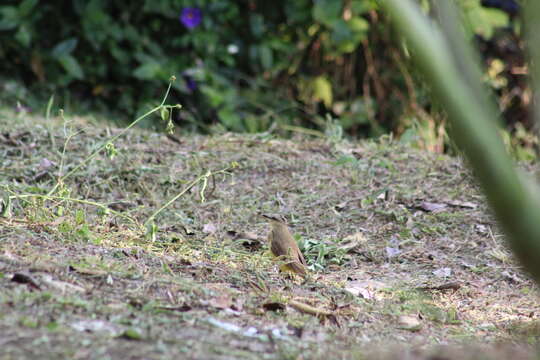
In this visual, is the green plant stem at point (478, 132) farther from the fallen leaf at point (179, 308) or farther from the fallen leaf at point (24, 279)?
the fallen leaf at point (24, 279)

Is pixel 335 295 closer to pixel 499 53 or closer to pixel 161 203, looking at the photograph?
pixel 161 203

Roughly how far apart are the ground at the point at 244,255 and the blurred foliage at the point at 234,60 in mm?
935

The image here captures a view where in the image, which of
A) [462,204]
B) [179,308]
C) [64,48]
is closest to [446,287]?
[462,204]

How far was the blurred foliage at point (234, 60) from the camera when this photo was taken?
4133 millimetres

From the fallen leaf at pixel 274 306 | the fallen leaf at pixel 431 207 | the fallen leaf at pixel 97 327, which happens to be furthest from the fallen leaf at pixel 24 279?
the fallen leaf at pixel 431 207

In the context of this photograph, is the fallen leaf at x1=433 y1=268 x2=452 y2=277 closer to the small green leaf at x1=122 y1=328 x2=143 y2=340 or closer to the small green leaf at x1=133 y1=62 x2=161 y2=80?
the small green leaf at x1=122 y1=328 x2=143 y2=340

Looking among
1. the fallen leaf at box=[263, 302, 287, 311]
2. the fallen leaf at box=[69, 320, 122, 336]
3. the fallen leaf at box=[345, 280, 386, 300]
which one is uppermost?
the fallen leaf at box=[69, 320, 122, 336]

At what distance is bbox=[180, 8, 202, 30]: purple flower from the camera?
414cm

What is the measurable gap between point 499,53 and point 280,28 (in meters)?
1.55

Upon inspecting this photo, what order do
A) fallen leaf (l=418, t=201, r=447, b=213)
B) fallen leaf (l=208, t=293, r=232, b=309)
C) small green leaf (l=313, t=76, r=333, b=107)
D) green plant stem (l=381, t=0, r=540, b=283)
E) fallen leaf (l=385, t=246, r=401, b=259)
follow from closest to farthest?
green plant stem (l=381, t=0, r=540, b=283)
fallen leaf (l=208, t=293, r=232, b=309)
fallen leaf (l=385, t=246, r=401, b=259)
fallen leaf (l=418, t=201, r=447, b=213)
small green leaf (l=313, t=76, r=333, b=107)

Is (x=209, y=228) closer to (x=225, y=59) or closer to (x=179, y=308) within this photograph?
(x=179, y=308)

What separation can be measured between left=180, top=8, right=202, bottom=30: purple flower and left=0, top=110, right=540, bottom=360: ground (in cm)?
115

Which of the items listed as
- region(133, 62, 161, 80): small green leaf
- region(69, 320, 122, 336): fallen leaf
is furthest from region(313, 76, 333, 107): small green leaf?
region(69, 320, 122, 336): fallen leaf

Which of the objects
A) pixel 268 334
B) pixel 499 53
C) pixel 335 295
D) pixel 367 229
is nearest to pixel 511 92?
pixel 499 53
